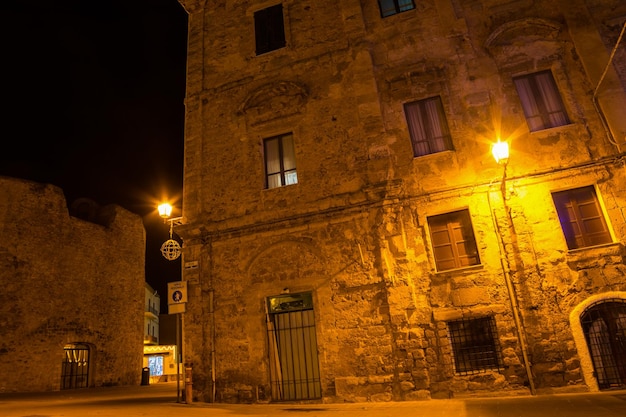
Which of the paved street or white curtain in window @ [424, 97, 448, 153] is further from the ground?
white curtain in window @ [424, 97, 448, 153]

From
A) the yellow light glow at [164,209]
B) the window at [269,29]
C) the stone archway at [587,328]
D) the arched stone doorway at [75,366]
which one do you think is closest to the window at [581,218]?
the stone archway at [587,328]

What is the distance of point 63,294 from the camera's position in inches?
720

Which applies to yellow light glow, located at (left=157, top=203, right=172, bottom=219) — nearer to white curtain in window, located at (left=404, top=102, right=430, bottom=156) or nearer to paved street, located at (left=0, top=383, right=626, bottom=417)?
paved street, located at (left=0, top=383, right=626, bottom=417)

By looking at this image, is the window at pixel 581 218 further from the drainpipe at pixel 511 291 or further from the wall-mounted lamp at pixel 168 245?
the wall-mounted lamp at pixel 168 245

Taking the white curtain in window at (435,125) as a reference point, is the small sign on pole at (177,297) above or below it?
below

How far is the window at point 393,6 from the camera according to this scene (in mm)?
11742

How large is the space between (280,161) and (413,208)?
3817mm

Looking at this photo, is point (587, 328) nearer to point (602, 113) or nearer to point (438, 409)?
point (438, 409)

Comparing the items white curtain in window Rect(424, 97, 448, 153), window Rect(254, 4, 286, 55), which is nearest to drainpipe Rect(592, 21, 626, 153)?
Result: white curtain in window Rect(424, 97, 448, 153)

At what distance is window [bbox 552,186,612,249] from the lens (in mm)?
8695

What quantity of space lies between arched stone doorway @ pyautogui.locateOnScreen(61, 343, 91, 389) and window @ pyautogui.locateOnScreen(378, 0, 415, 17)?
60.5ft

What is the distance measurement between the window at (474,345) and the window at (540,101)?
470 cm

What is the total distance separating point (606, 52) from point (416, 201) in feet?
18.8

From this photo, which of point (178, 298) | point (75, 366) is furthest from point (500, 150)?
point (75, 366)
